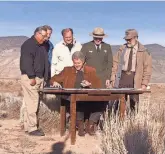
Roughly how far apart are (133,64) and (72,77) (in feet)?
3.53

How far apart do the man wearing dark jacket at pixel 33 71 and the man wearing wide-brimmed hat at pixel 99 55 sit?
75 cm

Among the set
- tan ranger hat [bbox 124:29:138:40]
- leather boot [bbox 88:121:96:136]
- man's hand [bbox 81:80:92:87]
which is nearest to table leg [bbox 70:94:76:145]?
man's hand [bbox 81:80:92:87]

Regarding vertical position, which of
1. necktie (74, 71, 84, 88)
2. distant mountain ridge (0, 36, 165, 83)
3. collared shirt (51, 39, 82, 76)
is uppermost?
collared shirt (51, 39, 82, 76)

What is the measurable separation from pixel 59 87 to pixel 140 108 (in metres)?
1.35

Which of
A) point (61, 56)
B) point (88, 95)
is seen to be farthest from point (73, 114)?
point (61, 56)

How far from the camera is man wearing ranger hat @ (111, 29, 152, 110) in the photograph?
27.6ft

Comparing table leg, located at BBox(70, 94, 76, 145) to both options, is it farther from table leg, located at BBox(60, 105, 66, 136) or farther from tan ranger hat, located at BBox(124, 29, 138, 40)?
tan ranger hat, located at BBox(124, 29, 138, 40)

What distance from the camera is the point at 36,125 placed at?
8.59 m

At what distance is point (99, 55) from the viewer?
8.75m

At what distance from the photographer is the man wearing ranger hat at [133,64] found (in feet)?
27.6

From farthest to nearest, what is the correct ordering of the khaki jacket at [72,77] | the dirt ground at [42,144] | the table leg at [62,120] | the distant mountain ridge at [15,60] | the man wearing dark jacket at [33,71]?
1. the distant mountain ridge at [15,60]
2. the table leg at [62,120]
3. the man wearing dark jacket at [33,71]
4. the khaki jacket at [72,77]
5. the dirt ground at [42,144]

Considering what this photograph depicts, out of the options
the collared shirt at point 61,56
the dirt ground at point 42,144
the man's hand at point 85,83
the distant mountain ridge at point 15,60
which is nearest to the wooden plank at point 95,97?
the man's hand at point 85,83

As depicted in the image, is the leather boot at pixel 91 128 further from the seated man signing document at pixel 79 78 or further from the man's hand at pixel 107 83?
the man's hand at pixel 107 83

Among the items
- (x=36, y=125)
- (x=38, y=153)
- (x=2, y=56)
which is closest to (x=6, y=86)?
(x=36, y=125)
